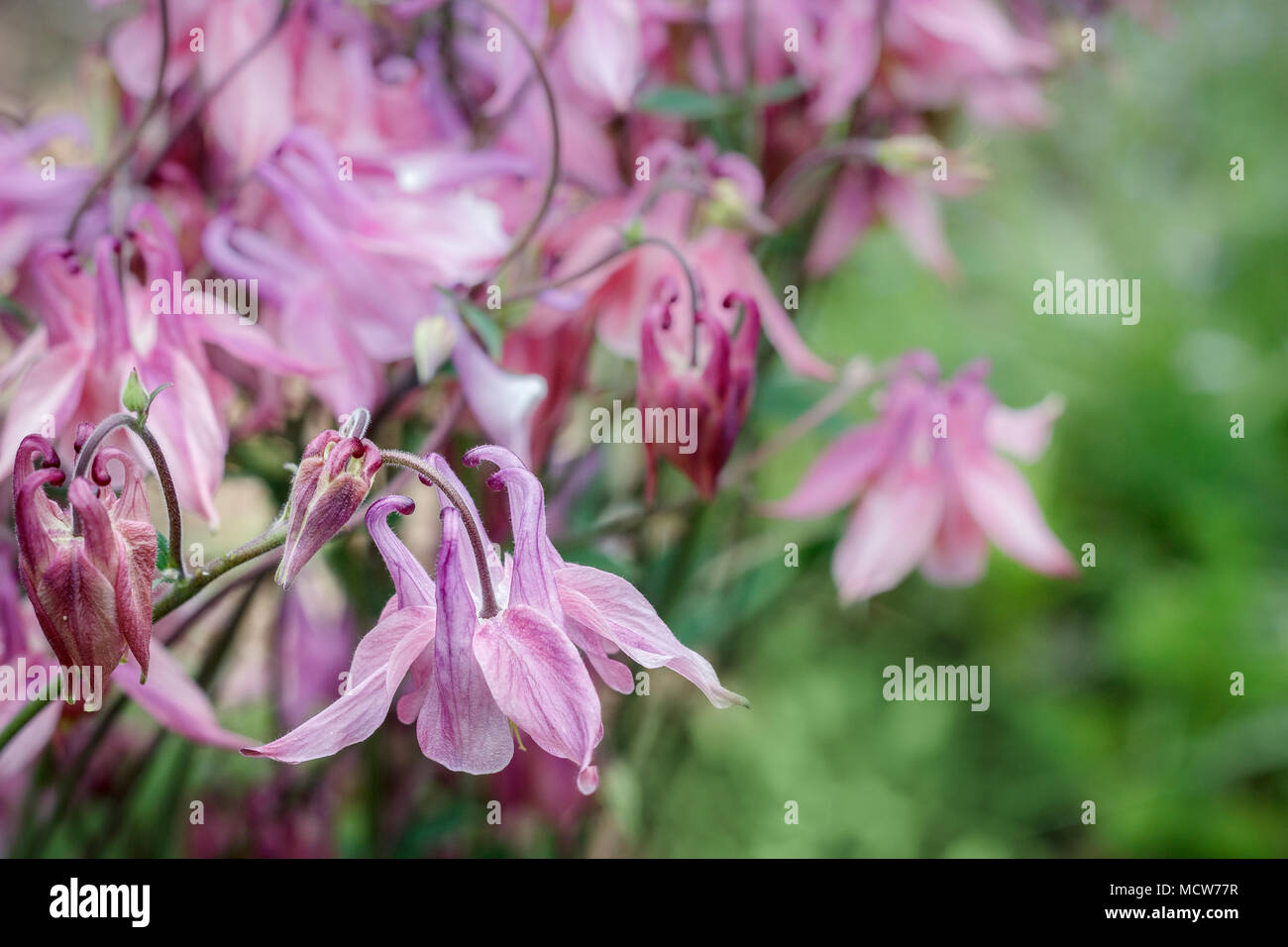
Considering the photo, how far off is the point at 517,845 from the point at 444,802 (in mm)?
76

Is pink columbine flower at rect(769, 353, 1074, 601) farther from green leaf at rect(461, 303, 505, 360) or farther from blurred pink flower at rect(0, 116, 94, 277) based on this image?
blurred pink flower at rect(0, 116, 94, 277)

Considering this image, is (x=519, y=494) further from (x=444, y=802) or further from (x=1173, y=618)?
(x=1173, y=618)

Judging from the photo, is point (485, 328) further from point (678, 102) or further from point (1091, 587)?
point (1091, 587)

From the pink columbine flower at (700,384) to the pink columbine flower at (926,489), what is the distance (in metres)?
0.10

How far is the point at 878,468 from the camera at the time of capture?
1.65 ft

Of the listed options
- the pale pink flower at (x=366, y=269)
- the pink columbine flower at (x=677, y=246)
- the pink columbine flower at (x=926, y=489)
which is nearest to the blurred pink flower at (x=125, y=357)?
the pale pink flower at (x=366, y=269)

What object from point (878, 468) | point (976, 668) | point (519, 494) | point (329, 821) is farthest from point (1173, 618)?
point (519, 494)

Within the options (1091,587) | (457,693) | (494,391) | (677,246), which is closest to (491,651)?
(457,693)

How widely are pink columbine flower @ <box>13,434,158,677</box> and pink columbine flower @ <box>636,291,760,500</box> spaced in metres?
0.18

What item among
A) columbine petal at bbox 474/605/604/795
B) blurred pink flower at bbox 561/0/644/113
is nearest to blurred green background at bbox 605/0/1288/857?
blurred pink flower at bbox 561/0/644/113

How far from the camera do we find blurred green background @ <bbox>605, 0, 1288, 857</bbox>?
3.24 ft

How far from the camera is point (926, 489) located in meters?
0.49

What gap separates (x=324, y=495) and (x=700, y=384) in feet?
0.52
